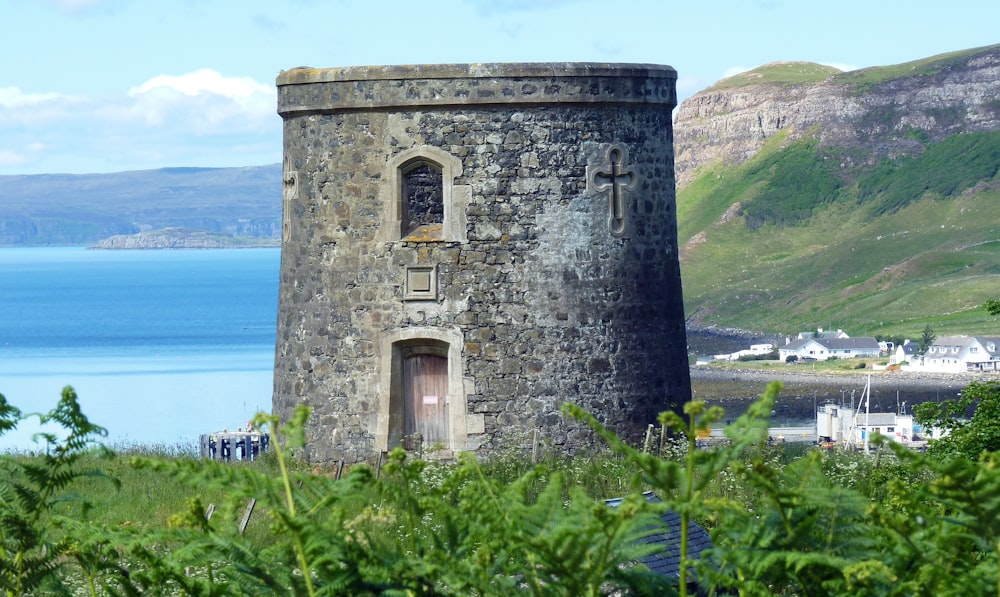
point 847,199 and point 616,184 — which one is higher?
point 847,199

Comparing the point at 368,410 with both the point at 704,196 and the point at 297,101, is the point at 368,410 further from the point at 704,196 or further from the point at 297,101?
the point at 704,196

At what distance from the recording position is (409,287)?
21.1 m

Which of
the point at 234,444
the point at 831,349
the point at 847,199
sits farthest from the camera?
the point at 847,199

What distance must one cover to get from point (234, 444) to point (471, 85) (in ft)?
28.0

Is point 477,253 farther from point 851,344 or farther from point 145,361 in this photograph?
point 851,344

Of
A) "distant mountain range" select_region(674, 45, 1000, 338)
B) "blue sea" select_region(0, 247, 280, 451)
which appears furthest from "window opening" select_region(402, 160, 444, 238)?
"distant mountain range" select_region(674, 45, 1000, 338)

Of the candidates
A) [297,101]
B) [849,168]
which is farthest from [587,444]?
[849,168]

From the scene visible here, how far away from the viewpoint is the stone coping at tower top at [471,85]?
20.7 m

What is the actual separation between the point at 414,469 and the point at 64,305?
186363 millimetres

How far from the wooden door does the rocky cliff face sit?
158679mm

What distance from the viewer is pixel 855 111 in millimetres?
183125

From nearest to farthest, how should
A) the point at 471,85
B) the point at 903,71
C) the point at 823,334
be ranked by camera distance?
the point at 471,85, the point at 823,334, the point at 903,71

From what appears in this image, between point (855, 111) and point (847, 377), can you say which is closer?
point (847, 377)

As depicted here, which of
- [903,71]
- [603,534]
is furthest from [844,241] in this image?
[603,534]
